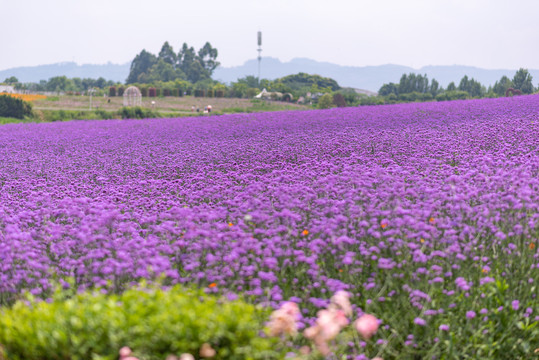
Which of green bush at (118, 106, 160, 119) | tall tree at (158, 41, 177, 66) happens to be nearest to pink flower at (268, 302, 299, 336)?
green bush at (118, 106, 160, 119)

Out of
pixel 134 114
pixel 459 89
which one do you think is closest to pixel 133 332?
pixel 134 114

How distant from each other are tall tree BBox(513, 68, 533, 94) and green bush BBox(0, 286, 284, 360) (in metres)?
50.6

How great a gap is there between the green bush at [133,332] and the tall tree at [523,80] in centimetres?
→ 5061

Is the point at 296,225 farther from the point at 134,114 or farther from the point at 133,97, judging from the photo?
the point at 133,97

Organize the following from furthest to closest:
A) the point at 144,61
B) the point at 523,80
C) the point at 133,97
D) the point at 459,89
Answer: the point at 144,61
the point at 459,89
the point at 523,80
the point at 133,97

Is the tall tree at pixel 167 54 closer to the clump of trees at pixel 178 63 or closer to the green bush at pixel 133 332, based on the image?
the clump of trees at pixel 178 63

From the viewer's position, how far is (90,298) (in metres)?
3.03

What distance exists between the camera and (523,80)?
49219mm

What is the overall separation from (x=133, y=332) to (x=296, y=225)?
257 cm

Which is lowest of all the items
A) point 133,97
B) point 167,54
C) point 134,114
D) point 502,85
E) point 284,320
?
point 284,320

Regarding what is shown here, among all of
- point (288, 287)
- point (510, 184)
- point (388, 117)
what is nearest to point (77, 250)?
point (288, 287)

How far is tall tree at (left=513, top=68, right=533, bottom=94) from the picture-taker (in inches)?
1908

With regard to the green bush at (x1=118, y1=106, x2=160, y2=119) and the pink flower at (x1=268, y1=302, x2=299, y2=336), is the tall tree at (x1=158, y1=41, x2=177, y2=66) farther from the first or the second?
the pink flower at (x1=268, y1=302, x2=299, y2=336)

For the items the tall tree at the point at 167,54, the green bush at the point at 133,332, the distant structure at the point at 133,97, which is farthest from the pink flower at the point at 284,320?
the tall tree at the point at 167,54
